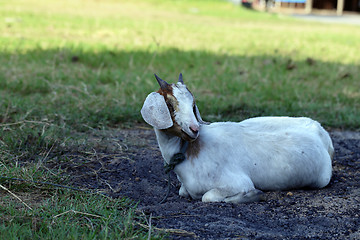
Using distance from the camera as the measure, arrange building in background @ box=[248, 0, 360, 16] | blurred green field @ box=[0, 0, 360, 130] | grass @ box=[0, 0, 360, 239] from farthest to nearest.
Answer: building in background @ box=[248, 0, 360, 16] < blurred green field @ box=[0, 0, 360, 130] < grass @ box=[0, 0, 360, 239]

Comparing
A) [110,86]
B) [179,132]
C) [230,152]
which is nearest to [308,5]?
[110,86]

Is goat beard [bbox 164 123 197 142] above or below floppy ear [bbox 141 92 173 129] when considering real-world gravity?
below

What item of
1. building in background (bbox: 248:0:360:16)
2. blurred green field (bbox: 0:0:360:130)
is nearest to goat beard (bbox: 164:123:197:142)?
blurred green field (bbox: 0:0:360:130)

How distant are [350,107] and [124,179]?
314cm

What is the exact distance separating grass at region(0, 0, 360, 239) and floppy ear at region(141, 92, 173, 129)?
0.51 m

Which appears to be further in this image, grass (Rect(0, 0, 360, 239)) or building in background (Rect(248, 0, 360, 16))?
building in background (Rect(248, 0, 360, 16))

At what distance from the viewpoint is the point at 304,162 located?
9.93 feet

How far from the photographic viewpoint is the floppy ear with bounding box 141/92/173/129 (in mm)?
2686

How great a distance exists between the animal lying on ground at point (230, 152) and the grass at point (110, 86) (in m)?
0.47

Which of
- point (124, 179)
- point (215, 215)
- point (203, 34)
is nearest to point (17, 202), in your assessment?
point (124, 179)

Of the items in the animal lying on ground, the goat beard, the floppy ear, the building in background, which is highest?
the floppy ear

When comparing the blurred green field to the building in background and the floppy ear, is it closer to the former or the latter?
the floppy ear

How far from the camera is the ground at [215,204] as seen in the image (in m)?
2.39

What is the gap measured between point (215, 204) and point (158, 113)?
61cm
